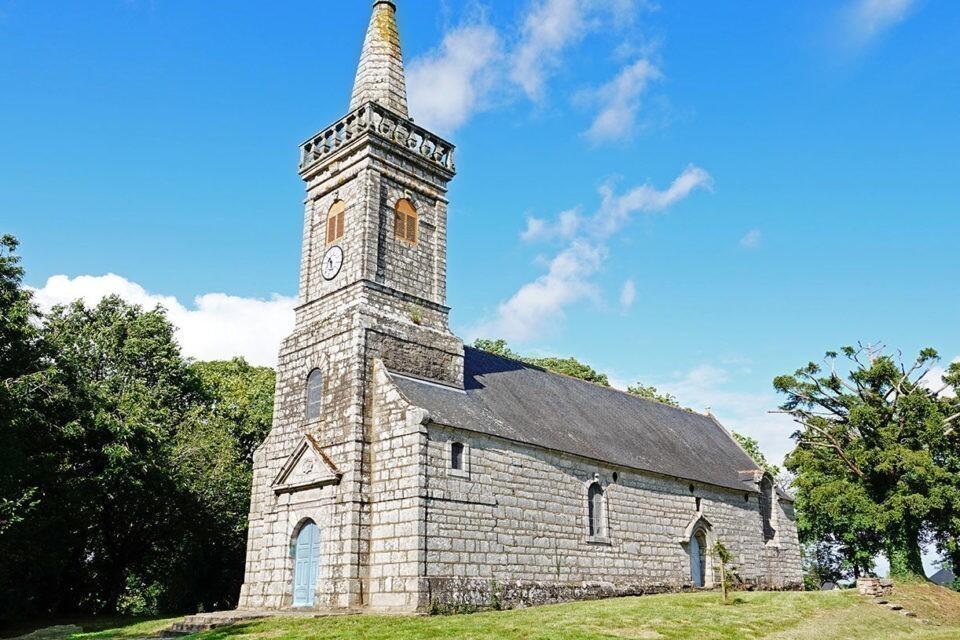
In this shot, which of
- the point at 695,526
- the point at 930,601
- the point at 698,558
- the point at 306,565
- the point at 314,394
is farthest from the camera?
the point at 698,558

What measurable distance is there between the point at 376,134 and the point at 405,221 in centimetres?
285

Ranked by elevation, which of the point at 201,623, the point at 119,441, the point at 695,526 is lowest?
the point at 201,623

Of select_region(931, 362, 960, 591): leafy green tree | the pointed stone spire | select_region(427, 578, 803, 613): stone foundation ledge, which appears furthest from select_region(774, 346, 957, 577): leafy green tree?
the pointed stone spire

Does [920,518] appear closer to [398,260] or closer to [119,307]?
[398,260]

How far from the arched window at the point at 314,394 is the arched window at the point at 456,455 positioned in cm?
462

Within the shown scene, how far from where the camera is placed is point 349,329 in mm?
22703

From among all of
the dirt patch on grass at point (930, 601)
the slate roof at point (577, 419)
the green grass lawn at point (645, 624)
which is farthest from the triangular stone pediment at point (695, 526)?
the dirt patch on grass at point (930, 601)

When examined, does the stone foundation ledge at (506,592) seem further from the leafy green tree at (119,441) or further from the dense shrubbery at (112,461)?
the leafy green tree at (119,441)

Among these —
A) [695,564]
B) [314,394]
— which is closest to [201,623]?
[314,394]

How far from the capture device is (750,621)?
57.9 ft

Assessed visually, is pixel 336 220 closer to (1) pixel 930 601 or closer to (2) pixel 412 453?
(2) pixel 412 453

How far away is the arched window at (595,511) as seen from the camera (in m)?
24.3

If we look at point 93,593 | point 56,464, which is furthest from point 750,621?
point 93,593

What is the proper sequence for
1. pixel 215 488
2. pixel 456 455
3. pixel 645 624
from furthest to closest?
pixel 215 488 < pixel 456 455 < pixel 645 624
